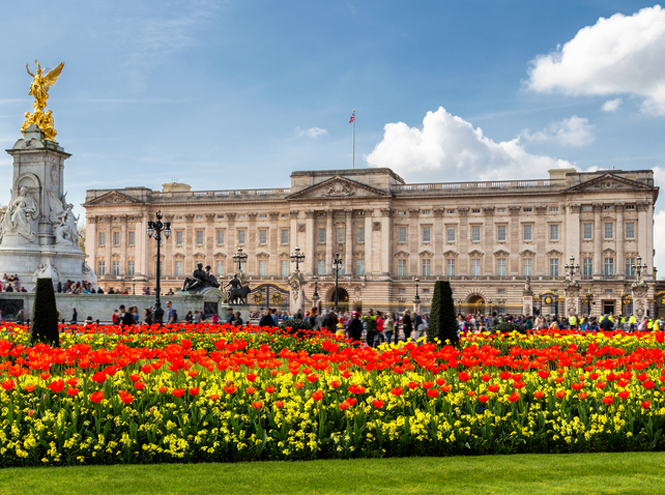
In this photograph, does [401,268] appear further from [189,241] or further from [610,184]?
[189,241]

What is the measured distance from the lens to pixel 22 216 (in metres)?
32.3

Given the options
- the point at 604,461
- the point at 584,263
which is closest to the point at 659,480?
the point at 604,461

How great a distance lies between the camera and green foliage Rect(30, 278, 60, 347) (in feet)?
51.1

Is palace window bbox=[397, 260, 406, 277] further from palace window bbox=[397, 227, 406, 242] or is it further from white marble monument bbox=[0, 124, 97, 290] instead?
white marble monument bbox=[0, 124, 97, 290]

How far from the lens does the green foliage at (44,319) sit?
15.6 meters

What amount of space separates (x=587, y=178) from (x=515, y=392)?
230 ft

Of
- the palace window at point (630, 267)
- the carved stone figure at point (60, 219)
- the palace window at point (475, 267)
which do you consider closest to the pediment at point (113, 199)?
the palace window at point (475, 267)

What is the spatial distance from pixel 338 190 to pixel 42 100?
50.1 metres

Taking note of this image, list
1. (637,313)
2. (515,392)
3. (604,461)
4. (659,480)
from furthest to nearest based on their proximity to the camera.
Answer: (637,313), (515,392), (604,461), (659,480)

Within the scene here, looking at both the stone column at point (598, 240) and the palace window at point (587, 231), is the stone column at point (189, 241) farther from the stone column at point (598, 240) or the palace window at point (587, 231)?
the stone column at point (598, 240)

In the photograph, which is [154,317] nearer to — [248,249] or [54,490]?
[54,490]

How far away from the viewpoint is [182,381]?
10336 mm

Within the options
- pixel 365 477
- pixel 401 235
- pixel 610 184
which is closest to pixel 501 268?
pixel 401 235

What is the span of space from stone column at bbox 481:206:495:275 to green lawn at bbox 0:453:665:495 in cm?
7086
